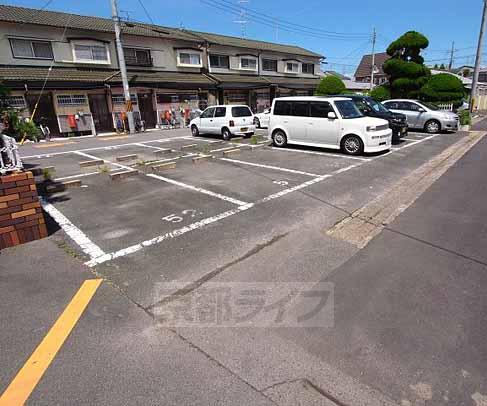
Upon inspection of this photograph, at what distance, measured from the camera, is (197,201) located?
577 centimetres

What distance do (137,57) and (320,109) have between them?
16.5m

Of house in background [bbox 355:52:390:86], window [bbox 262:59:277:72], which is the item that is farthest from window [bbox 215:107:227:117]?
house in background [bbox 355:52:390:86]

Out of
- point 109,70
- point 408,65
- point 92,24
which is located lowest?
point 408,65

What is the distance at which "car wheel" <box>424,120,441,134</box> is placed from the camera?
1432 centimetres

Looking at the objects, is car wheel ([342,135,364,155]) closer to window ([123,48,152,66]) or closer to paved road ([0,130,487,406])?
paved road ([0,130,487,406])

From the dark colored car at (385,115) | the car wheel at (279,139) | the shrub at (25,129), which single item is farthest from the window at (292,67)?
the shrub at (25,129)

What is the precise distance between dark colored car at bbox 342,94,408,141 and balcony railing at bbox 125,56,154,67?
15.3 metres

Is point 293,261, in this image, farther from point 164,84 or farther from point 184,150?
point 164,84

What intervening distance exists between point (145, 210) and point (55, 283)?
2.24 m

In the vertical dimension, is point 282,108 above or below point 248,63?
below

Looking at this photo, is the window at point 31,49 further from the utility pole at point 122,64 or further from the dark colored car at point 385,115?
the dark colored car at point 385,115

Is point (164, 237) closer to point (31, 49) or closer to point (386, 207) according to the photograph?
point (386, 207)

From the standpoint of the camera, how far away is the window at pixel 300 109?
10180 millimetres

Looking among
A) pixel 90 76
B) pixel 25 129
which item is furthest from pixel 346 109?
pixel 90 76
